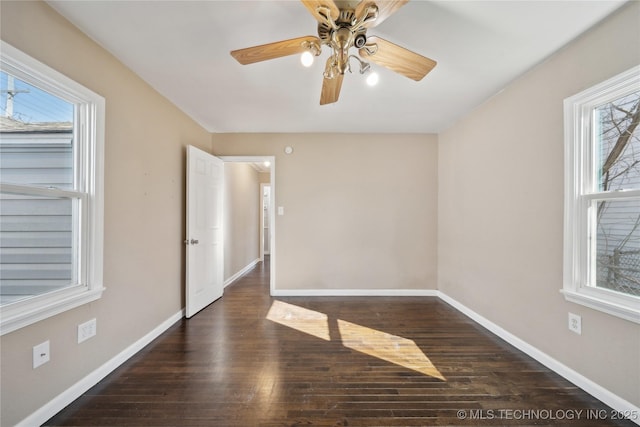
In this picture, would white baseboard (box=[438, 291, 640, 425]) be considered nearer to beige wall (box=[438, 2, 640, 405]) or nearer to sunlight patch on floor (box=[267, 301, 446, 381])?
beige wall (box=[438, 2, 640, 405])

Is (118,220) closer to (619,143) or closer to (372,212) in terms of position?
(372,212)

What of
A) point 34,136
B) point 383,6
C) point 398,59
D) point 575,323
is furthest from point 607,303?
point 34,136

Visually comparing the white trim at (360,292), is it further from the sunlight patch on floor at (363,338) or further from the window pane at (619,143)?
the window pane at (619,143)

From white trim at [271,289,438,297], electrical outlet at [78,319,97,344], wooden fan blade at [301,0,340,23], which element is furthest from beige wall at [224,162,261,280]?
wooden fan blade at [301,0,340,23]

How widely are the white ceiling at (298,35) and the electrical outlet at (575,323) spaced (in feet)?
6.14

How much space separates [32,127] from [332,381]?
2.44m

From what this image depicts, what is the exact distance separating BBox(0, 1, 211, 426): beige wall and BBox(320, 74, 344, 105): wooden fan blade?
1589mm

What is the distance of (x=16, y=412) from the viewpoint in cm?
134

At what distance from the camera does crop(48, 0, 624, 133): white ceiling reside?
150cm

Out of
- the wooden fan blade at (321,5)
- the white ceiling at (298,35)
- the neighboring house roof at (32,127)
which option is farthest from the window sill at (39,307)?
the wooden fan blade at (321,5)

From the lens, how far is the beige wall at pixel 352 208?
374 centimetres

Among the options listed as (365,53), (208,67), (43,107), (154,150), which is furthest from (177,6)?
(154,150)

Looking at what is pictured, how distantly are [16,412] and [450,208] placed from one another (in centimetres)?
405

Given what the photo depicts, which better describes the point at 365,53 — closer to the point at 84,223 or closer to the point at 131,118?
the point at 131,118
